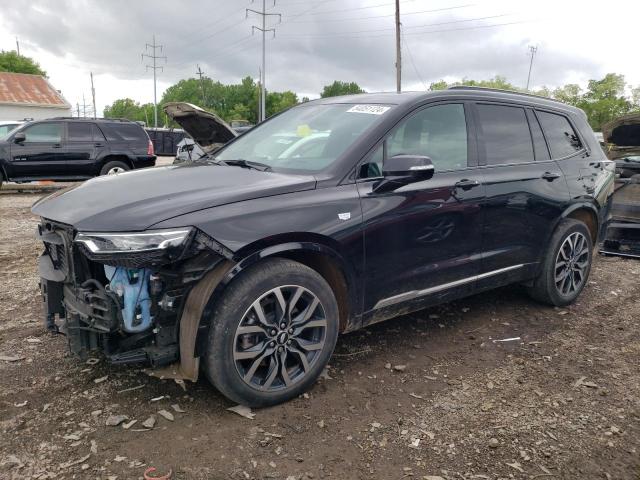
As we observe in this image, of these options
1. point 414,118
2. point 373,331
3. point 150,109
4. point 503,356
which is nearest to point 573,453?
point 503,356

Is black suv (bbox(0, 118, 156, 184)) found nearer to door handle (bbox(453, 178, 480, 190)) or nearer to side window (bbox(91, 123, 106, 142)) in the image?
side window (bbox(91, 123, 106, 142))

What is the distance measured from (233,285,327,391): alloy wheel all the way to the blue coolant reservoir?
485mm

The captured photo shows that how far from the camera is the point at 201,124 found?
9.23 metres

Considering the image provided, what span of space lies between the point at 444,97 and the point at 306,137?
3.47 ft

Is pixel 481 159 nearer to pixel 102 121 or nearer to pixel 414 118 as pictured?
pixel 414 118

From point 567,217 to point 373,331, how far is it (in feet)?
6.80

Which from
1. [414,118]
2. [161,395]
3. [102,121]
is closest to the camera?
[161,395]

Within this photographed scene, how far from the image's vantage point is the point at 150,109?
118 meters

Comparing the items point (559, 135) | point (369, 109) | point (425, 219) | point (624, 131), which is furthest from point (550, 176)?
point (624, 131)

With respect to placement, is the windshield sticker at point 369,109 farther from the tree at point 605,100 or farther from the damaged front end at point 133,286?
the tree at point 605,100

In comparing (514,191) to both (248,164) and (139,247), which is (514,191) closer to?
(248,164)

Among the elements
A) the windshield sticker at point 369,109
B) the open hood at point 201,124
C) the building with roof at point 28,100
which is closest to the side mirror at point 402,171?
the windshield sticker at point 369,109

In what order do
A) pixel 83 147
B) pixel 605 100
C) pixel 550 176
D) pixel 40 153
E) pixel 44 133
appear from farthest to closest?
pixel 605 100
pixel 83 147
pixel 44 133
pixel 40 153
pixel 550 176

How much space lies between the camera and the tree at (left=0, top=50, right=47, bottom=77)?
229 feet
